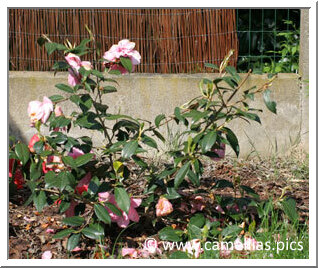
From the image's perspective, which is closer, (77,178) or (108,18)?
(77,178)

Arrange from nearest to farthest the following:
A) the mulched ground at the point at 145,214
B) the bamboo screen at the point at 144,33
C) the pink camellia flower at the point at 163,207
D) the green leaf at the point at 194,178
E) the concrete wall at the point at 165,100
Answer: the green leaf at the point at 194,178 → the pink camellia flower at the point at 163,207 → the mulched ground at the point at 145,214 → the concrete wall at the point at 165,100 → the bamboo screen at the point at 144,33

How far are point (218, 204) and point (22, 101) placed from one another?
6.46 feet

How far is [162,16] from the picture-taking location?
4273 millimetres

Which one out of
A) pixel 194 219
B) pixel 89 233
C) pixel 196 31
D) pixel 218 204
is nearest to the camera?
pixel 89 233

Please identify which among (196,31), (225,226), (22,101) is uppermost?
(196,31)

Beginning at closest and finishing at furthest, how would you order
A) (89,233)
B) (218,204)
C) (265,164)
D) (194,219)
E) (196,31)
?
(89,233) < (194,219) < (218,204) < (265,164) < (196,31)

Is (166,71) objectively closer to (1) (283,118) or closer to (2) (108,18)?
(2) (108,18)

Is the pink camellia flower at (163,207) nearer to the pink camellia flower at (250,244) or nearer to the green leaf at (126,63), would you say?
the pink camellia flower at (250,244)

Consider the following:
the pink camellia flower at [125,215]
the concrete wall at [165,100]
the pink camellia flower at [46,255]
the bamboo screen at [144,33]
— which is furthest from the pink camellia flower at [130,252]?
the bamboo screen at [144,33]

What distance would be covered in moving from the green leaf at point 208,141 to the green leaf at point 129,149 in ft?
0.96

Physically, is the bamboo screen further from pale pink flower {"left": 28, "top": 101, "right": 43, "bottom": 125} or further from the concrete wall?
pale pink flower {"left": 28, "top": 101, "right": 43, "bottom": 125}

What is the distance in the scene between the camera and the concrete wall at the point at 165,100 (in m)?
4.07

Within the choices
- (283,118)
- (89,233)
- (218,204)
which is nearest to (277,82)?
(283,118)

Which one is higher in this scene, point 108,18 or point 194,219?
point 108,18
